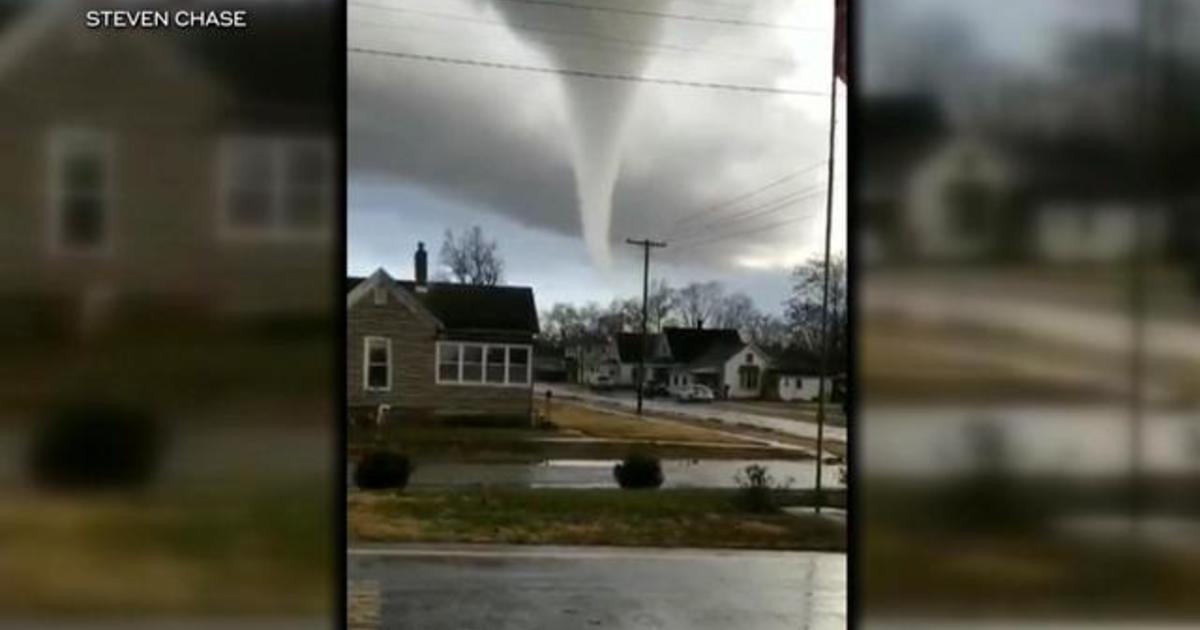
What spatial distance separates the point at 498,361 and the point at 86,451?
3.57 feet

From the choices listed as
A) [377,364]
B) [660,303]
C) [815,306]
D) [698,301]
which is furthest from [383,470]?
[815,306]

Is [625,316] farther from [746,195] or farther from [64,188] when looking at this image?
[64,188]

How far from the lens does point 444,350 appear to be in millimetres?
3088

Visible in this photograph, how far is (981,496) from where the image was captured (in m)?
2.79

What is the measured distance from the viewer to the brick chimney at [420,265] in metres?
2.99

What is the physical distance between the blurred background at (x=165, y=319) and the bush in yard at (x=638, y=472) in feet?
2.88

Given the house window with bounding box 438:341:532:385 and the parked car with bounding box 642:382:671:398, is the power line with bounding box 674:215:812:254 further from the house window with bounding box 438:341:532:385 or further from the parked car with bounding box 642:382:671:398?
the house window with bounding box 438:341:532:385

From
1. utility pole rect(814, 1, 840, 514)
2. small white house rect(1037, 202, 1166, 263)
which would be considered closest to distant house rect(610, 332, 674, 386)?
utility pole rect(814, 1, 840, 514)

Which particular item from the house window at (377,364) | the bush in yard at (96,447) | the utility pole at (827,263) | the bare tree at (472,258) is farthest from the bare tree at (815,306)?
the bush in yard at (96,447)

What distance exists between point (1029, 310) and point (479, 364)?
1502mm

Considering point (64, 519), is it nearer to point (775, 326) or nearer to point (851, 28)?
point (775, 326)

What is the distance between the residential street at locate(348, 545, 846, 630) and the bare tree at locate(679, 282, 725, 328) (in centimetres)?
68

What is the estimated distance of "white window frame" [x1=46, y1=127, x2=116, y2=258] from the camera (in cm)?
262

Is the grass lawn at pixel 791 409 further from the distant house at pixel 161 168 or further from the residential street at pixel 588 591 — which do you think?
the distant house at pixel 161 168
